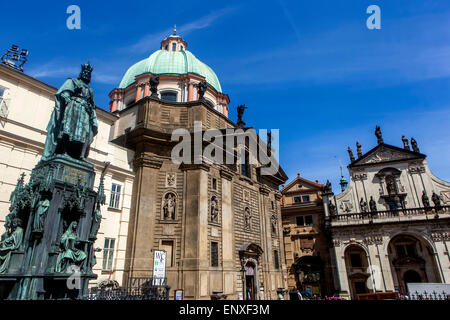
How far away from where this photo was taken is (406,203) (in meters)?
33.8

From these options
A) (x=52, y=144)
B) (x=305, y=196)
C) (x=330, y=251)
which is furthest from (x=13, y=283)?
(x=305, y=196)

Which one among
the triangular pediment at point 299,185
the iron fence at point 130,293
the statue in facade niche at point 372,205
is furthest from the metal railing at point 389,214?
the iron fence at point 130,293

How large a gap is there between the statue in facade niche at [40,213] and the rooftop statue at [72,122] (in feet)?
5.81

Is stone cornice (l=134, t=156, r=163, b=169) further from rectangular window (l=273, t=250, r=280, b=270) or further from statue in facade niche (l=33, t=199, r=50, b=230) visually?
rectangular window (l=273, t=250, r=280, b=270)

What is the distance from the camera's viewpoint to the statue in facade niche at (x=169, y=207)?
739 inches

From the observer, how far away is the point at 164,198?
751 inches

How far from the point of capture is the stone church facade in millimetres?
30562

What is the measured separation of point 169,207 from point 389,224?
1046 inches

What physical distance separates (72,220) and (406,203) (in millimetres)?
36638

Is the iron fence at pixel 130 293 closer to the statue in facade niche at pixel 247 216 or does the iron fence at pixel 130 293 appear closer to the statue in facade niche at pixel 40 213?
the statue in facade niche at pixel 40 213

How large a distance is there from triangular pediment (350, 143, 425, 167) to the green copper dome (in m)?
21.7

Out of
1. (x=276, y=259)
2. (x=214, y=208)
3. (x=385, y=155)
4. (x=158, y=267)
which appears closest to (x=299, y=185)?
(x=385, y=155)
